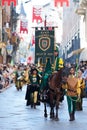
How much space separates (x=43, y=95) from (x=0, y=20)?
5726 cm

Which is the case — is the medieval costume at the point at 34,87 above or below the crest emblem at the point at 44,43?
below

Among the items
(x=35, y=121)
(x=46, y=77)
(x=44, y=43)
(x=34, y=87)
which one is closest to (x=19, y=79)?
(x=44, y=43)

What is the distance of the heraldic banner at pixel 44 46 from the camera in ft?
140

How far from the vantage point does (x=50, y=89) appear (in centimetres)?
1711

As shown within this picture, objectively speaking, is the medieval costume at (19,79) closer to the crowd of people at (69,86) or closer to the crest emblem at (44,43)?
the crest emblem at (44,43)

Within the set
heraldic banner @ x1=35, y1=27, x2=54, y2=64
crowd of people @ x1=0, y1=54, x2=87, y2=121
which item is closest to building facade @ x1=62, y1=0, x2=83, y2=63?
heraldic banner @ x1=35, y1=27, x2=54, y2=64

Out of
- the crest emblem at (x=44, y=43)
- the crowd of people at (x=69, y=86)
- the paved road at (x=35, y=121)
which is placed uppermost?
the crest emblem at (x=44, y=43)

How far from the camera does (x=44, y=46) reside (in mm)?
43531

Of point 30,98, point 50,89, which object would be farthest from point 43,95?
point 30,98

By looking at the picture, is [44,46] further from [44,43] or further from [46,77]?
[46,77]

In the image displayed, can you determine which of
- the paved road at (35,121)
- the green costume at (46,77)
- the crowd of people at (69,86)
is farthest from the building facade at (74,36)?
the green costume at (46,77)

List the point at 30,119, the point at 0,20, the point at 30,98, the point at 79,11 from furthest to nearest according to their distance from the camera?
the point at 0,20
the point at 79,11
the point at 30,98
the point at 30,119

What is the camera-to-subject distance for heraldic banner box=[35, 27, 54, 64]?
4275 cm

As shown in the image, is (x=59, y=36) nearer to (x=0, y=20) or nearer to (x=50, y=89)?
(x=0, y=20)
